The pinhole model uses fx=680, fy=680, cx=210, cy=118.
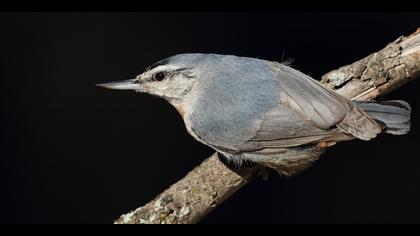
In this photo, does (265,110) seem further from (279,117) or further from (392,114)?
(392,114)

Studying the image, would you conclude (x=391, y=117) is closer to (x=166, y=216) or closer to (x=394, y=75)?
(x=394, y=75)

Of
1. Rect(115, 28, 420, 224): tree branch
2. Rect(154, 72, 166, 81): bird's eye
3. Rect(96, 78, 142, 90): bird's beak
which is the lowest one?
Rect(115, 28, 420, 224): tree branch

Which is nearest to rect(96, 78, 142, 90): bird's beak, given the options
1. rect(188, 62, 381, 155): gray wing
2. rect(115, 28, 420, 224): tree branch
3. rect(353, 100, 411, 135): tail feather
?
rect(188, 62, 381, 155): gray wing

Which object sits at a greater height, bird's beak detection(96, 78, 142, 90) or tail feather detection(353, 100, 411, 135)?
bird's beak detection(96, 78, 142, 90)

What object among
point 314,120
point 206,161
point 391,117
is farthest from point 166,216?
point 391,117

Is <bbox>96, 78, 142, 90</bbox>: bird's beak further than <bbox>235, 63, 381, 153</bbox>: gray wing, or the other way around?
<bbox>96, 78, 142, 90</bbox>: bird's beak

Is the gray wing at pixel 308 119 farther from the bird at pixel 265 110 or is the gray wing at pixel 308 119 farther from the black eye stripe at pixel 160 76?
the black eye stripe at pixel 160 76

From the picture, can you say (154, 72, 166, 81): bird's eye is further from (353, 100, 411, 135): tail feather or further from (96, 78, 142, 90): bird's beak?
(353, 100, 411, 135): tail feather

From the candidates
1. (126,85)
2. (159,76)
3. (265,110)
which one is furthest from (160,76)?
(265,110)
